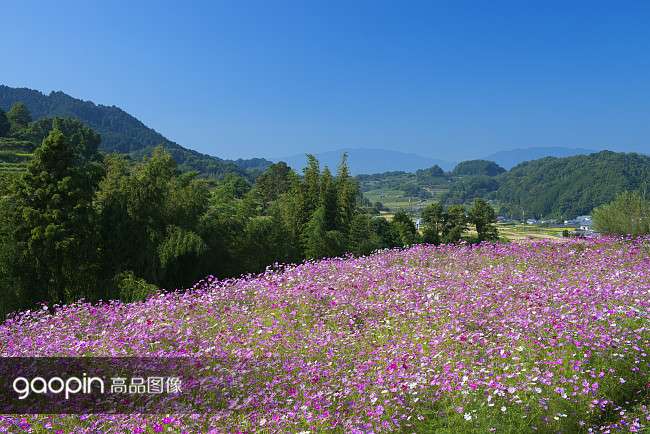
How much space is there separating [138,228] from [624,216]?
2591 centimetres

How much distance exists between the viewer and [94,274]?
63.8ft

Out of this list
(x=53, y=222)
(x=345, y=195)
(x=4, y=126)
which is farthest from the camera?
(x=4, y=126)

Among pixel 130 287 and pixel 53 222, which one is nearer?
pixel 130 287

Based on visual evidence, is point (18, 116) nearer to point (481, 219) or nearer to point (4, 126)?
point (4, 126)

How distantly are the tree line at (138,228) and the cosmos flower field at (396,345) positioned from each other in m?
7.83

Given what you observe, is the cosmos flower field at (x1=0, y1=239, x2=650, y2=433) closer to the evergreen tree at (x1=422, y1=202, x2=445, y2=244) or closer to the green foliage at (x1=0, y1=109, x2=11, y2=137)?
the evergreen tree at (x1=422, y1=202, x2=445, y2=244)

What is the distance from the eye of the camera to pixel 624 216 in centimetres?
2894

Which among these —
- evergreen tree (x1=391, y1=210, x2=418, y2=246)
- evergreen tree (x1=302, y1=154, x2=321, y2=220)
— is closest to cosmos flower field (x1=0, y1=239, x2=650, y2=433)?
evergreen tree (x1=302, y1=154, x2=321, y2=220)

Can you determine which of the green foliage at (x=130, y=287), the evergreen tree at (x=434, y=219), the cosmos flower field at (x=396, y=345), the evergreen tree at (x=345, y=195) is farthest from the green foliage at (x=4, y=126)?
the cosmos flower field at (x=396, y=345)

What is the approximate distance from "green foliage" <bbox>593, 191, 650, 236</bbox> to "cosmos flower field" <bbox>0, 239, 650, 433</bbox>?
1875 cm

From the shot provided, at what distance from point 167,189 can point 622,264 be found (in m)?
19.6

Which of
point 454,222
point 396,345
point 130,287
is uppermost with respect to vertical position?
point 454,222

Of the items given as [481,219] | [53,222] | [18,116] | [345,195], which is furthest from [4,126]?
[53,222]

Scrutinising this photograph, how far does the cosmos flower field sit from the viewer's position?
528cm
